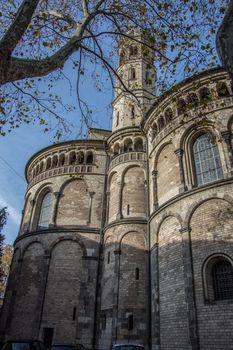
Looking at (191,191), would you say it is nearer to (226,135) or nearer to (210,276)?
(226,135)

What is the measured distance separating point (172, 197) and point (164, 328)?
21.0 ft

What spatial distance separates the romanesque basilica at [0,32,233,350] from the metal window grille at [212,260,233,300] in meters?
0.04

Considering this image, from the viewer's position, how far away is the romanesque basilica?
13211 mm

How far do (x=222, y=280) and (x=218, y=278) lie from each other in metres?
0.20

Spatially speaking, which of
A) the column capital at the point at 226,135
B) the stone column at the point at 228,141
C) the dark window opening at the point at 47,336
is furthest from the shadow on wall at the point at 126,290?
the column capital at the point at 226,135

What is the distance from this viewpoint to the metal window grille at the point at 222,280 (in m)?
12.6

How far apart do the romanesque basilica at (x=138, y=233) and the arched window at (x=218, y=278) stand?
4cm

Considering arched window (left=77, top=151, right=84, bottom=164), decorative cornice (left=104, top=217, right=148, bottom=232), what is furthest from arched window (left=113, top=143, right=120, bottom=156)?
decorative cornice (left=104, top=217, right=148, bottom=232)

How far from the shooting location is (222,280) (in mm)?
12891

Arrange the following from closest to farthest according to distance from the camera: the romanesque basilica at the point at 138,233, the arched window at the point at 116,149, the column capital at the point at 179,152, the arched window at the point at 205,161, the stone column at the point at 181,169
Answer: the romanesque basilica at the point at 138,233 < the arched window at the point at 205,161 < the stone column at the point at 181,169 < the column capital at the point at 179,152 < the arched window at the point at 116,149

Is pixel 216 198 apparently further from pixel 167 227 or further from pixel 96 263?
pixel 96 263

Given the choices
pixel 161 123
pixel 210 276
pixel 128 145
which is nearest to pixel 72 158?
pixel 128 145

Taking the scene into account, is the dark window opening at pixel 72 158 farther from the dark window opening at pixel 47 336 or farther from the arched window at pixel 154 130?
the dark window opening at pixel 47 336

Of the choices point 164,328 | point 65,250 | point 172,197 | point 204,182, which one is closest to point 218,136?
point 204,182
